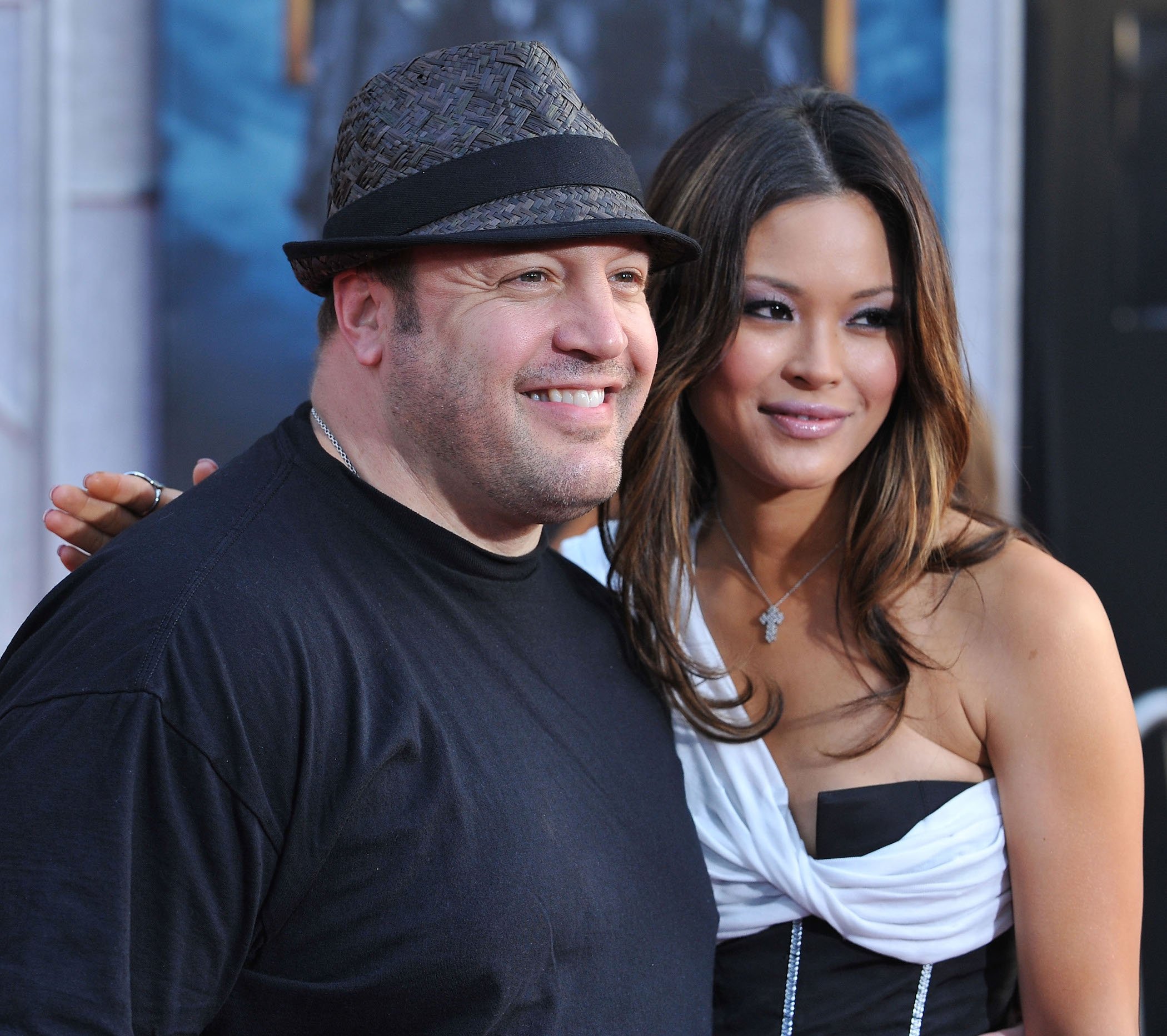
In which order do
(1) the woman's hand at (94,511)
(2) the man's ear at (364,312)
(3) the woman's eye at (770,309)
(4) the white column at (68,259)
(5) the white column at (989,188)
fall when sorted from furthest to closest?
(5) the white column at (989,188)
(4) the white column at (68,259)
(3) the woman's eye at (770,309)
(1) the woman's hand at (94,511)
(2) the man's ear at (364,312)

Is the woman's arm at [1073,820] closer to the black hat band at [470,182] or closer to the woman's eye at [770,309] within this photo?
the woman's eye at [770,309]

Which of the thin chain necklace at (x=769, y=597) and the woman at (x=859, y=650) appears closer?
the woman at (x=859, y=650)

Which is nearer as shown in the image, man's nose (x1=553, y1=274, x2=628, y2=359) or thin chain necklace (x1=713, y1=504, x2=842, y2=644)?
man's nose (x1=553, y1=274, x2=628, y2=359)

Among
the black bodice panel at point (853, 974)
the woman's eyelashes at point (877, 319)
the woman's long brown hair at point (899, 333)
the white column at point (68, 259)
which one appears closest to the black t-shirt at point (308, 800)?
the black bodice panel at point (853, 974)

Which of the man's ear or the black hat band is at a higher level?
the black hat band

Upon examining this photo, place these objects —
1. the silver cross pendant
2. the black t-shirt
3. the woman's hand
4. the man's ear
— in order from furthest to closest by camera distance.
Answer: the silver cross pendant < the woman's hand < the man's ear < the black t-shirt

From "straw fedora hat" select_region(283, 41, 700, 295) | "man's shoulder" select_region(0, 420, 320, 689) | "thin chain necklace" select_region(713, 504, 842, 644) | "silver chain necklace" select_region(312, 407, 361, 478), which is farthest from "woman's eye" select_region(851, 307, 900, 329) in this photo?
"man's shoulder" select_region(0, 420, 320, 689)

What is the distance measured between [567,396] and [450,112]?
394 millimetres

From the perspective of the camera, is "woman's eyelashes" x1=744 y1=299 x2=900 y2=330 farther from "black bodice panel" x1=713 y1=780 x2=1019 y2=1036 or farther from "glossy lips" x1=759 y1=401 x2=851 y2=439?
"black bodice panel" x1=713 y1=780 x2=1019 y2=1036

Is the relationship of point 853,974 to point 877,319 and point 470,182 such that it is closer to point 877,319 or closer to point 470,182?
point 877,319

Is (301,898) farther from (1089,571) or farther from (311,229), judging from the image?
(1089,571)

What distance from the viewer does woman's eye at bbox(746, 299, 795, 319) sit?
6.55 feet

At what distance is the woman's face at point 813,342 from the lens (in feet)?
6.45

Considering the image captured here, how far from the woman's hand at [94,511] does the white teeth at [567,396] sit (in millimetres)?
553
